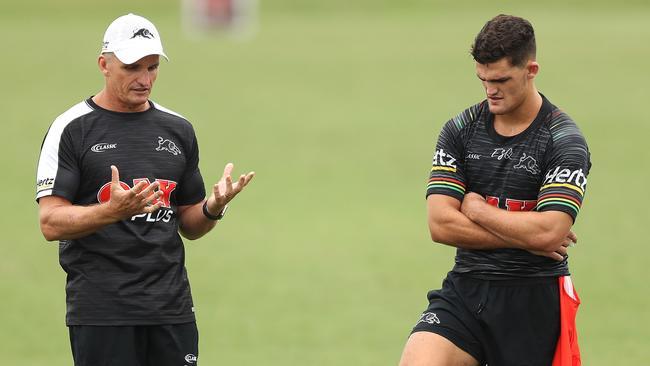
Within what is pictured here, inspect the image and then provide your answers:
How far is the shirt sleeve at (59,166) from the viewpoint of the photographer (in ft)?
23.2

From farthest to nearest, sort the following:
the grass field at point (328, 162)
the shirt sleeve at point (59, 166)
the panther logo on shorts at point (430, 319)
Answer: the grass field at point (328, 162), the panther logo on shorts at point (430, 319), the shirt sleeve at point (59, 166)

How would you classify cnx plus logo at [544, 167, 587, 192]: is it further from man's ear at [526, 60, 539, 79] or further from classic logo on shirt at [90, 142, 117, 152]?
classic logo on shirt at [90, 142, 117, 152]

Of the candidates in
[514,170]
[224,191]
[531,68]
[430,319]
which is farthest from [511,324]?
[224,191]

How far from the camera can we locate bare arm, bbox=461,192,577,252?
7230 millimetres

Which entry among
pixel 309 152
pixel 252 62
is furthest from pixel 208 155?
pixel 252 62

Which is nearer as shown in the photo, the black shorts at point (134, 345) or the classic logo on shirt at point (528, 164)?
the black shorts at point (134, 345)

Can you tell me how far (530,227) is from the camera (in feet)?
23.7

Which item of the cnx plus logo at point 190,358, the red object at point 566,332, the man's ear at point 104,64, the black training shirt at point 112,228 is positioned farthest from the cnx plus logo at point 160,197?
the red object at point 566,332

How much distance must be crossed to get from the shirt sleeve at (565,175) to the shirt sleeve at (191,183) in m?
2.02

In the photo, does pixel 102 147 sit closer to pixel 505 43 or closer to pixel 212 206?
pixel 212 206

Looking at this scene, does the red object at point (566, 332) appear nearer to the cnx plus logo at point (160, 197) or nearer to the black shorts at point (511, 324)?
the black shorts at point (511, 324)

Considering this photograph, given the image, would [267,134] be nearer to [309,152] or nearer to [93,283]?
[309,152]

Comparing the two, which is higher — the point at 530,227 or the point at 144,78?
the point at 144,78

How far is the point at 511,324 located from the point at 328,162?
1520 centimetres
